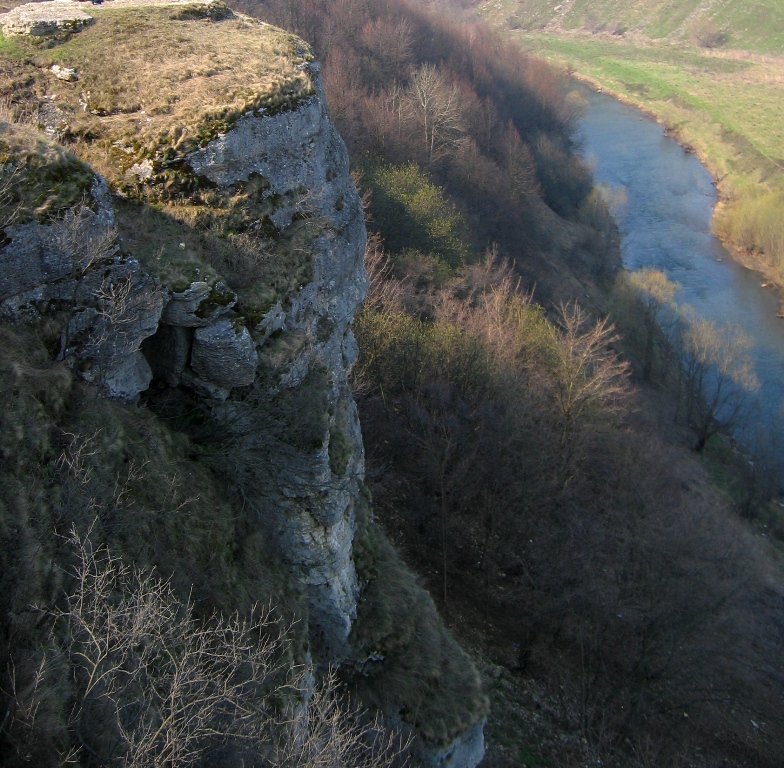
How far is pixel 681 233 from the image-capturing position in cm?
3884

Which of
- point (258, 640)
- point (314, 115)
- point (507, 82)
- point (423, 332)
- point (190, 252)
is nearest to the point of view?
point (258, 640)

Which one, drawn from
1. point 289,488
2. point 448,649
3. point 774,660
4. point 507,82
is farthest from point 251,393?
point 507,82

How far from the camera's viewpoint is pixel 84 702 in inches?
208

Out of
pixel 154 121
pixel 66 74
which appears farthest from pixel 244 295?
pixel 66 74

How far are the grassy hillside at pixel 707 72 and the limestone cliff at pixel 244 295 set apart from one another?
32232 mm

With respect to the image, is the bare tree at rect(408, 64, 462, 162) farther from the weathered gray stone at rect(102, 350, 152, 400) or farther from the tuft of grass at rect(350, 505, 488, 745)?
the weathered gray stone at rect(102, 350, 152, 400)

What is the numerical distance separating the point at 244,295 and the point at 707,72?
2626 inches

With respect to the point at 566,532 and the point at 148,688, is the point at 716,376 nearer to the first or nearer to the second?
the point at 566,532

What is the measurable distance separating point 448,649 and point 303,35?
37.5 metres

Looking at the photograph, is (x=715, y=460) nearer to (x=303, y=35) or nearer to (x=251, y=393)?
(x=251, y=393)

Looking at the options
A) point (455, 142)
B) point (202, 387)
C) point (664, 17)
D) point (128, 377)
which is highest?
point (128, 377)

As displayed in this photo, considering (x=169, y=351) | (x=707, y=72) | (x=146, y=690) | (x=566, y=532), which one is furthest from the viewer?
(x=707, y=72)

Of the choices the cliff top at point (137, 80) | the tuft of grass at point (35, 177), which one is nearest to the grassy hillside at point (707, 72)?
the cliff top at point (137, 80)

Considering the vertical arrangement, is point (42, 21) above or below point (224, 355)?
above
